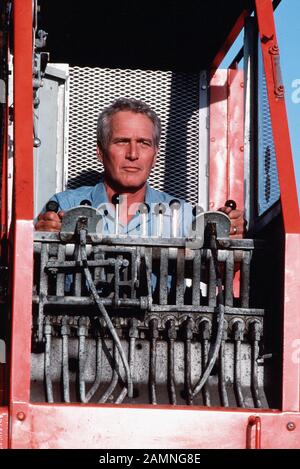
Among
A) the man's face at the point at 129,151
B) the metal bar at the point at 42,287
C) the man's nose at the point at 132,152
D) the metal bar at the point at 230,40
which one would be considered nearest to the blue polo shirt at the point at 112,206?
the man's face at the point at 129,151

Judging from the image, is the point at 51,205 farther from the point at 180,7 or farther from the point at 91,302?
the point at 180,7

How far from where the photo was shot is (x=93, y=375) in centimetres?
502

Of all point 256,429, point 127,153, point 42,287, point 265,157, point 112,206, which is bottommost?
point 256,429

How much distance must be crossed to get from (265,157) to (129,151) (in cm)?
95

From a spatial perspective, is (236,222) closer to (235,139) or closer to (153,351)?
(153,351)

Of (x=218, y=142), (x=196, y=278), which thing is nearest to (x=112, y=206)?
(x=218, y=142)

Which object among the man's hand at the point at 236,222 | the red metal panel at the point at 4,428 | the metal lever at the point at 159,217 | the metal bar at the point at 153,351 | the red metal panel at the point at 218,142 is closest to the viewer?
the red metal panel at the point at 4,428

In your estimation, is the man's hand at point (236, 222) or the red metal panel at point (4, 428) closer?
the red metal panel at point (4, 428)

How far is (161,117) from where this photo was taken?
22.7 ft

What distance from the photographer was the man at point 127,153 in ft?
20.7

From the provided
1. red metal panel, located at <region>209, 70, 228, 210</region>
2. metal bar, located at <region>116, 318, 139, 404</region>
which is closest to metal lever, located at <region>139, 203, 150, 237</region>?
metal bar, located at <region>116, 318, 139, 404</region>

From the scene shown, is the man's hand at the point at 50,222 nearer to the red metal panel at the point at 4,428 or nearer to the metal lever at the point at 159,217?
the metal lever at the point at 159,217

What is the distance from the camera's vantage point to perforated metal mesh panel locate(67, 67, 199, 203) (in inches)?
272

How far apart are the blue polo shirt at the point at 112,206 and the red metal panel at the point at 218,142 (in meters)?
0.38
